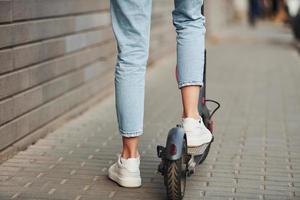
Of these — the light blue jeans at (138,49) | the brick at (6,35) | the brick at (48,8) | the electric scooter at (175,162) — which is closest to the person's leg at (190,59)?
the light blue jeans at (138,49)

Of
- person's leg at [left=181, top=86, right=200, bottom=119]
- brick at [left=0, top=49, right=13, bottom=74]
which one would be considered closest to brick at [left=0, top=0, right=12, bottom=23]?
brick at [left=0, top=49, right=13, bottom=74]

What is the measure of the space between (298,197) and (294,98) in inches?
157

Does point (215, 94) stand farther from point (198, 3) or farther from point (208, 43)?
point (208, 43)

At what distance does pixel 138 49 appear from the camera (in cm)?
377

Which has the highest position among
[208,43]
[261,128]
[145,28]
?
[145,28]

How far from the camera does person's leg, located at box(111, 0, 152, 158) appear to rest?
3.72 meters

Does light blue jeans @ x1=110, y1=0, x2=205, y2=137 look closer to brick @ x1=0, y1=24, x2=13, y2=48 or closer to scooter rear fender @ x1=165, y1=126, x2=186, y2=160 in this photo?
scooter rear fender @ x1=165, y1=126, x2=186, y2=160

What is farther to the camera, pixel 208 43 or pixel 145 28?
pixel 208 43

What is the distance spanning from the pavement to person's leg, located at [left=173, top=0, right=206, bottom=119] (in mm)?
561

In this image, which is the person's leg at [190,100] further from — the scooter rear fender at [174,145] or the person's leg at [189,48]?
the scooter rear fender at [174,145]

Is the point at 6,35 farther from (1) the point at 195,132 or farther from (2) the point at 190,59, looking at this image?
(1) the point at 195,132

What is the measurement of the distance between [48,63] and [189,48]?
1934mm

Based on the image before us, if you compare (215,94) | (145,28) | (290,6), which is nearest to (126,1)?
(145,28)

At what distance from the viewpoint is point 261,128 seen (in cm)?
606
